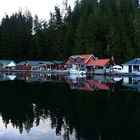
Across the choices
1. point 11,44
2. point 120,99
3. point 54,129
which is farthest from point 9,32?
point 54,129

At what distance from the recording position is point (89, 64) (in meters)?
71.6

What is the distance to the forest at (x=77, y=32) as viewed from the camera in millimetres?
74625

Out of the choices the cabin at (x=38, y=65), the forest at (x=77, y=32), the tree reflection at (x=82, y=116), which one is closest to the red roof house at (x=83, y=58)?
the forest at (x=77, y=32)

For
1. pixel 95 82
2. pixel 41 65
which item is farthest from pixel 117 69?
pixel 41 65

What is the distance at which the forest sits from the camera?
74625mm

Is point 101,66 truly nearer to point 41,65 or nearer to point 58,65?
point 58,65

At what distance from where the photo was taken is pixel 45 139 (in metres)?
13.2

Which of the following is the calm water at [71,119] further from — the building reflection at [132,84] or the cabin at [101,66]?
the cabin at [101,66]

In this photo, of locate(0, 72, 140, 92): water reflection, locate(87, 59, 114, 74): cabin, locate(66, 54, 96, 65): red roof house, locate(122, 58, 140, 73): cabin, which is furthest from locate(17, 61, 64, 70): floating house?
locate(0, 72, 140, 92): water reflection

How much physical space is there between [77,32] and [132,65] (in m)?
22.6

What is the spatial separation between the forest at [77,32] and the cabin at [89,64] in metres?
4.28

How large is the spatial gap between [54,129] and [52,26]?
82.8 m

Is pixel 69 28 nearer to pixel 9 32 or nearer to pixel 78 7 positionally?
pixel 78 7

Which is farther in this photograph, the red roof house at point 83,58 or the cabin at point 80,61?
the cabin at point 80,61
